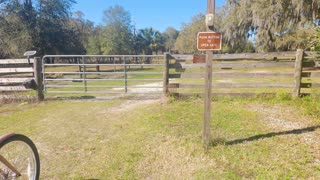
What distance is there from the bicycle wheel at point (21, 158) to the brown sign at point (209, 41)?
2.40 metres

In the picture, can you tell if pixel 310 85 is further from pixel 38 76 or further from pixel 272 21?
pixel 272 21

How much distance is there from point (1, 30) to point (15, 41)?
1128 mm

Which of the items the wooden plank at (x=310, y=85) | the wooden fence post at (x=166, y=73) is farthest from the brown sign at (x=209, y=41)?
the wooden plank at (x=310, y=85)

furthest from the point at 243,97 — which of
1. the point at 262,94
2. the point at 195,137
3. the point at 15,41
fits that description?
the point at 15,41

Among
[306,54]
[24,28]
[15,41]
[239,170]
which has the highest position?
[24,28]

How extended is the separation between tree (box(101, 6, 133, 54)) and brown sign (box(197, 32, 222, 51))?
30349 mm

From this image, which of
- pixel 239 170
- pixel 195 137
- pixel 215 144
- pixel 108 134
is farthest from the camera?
pixel 108 134

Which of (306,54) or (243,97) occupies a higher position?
(306,54)

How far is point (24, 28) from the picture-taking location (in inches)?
766

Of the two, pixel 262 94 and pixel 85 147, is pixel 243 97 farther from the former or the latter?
pixel 85 147

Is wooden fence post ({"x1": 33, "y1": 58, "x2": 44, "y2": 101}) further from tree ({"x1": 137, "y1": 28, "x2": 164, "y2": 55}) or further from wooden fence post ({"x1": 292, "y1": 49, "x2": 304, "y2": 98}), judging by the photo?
tree ({"x1": 137, "y1": 28, "x2": 164, "y2": 55})

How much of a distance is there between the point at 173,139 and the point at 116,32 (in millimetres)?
31201

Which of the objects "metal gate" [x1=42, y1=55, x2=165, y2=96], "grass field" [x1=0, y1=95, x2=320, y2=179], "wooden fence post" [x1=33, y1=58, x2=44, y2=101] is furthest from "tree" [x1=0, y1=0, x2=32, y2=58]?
"grass field" [x1=0, y1=95, x2=320, y2=179]

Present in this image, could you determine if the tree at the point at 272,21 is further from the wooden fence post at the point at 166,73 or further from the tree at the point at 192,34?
the tree at the point at 192,34
